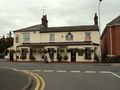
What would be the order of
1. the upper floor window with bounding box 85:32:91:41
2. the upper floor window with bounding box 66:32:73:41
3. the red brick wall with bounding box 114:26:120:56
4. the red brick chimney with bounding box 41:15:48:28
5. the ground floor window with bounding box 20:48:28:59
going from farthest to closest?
the red brick chimney with bounding box 41:15:48:28 < the ground floor window with bounding box 20:48:28:59 < the upper floor window with bounding box 66:32:73:41 < the upper floor window with bounding box 85:32:91:41 < the red brick wall with bounding box 114:26:120:56

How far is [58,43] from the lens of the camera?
205 feet

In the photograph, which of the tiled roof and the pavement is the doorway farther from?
the pavement

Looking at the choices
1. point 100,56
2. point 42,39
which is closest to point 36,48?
point 42,39

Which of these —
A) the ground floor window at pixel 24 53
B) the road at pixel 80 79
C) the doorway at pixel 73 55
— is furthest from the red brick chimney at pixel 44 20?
the road at pixel 80 79

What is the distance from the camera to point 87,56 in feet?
196

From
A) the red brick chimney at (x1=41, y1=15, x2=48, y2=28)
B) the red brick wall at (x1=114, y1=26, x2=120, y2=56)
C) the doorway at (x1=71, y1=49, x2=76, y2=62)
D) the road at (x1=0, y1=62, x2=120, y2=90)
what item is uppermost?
the red brick chimney at (x1=41, y1=15, x2=48, y2=28)

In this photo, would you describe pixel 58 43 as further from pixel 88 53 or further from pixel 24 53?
pixel 24 53

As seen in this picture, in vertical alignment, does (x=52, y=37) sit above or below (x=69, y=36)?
below

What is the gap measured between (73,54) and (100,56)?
4691 mm

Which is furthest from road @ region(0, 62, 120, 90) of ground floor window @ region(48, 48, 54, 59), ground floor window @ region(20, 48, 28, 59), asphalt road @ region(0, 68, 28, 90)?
ground floor window @ region(20, 48, 28, 59)

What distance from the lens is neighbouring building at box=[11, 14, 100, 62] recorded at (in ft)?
197

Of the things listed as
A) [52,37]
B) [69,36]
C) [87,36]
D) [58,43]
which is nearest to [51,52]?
[58,43]

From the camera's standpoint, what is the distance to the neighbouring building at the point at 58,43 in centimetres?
5994

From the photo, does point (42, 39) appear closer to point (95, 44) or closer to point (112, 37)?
point (95, 44)
